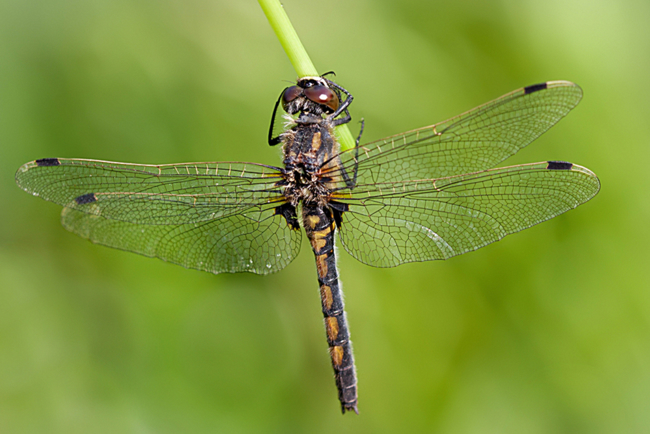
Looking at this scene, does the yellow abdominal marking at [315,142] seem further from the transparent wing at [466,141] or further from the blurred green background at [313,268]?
the blurred green background at [313,268]

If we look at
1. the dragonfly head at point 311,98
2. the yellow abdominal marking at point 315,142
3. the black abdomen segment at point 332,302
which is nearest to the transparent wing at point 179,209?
the black abdomen segment at point 332,302

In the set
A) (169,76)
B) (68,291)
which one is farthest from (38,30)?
(68,291)

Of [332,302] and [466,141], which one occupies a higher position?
[466,141]

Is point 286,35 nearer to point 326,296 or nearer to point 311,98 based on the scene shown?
point 311,98

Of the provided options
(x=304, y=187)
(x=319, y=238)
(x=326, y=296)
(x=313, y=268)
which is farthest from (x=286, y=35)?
(x=313, y=268)

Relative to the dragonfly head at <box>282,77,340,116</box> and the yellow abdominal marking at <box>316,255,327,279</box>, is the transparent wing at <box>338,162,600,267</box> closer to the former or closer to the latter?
the yellow abdominal marking at <box>316,255,327,279</box>
